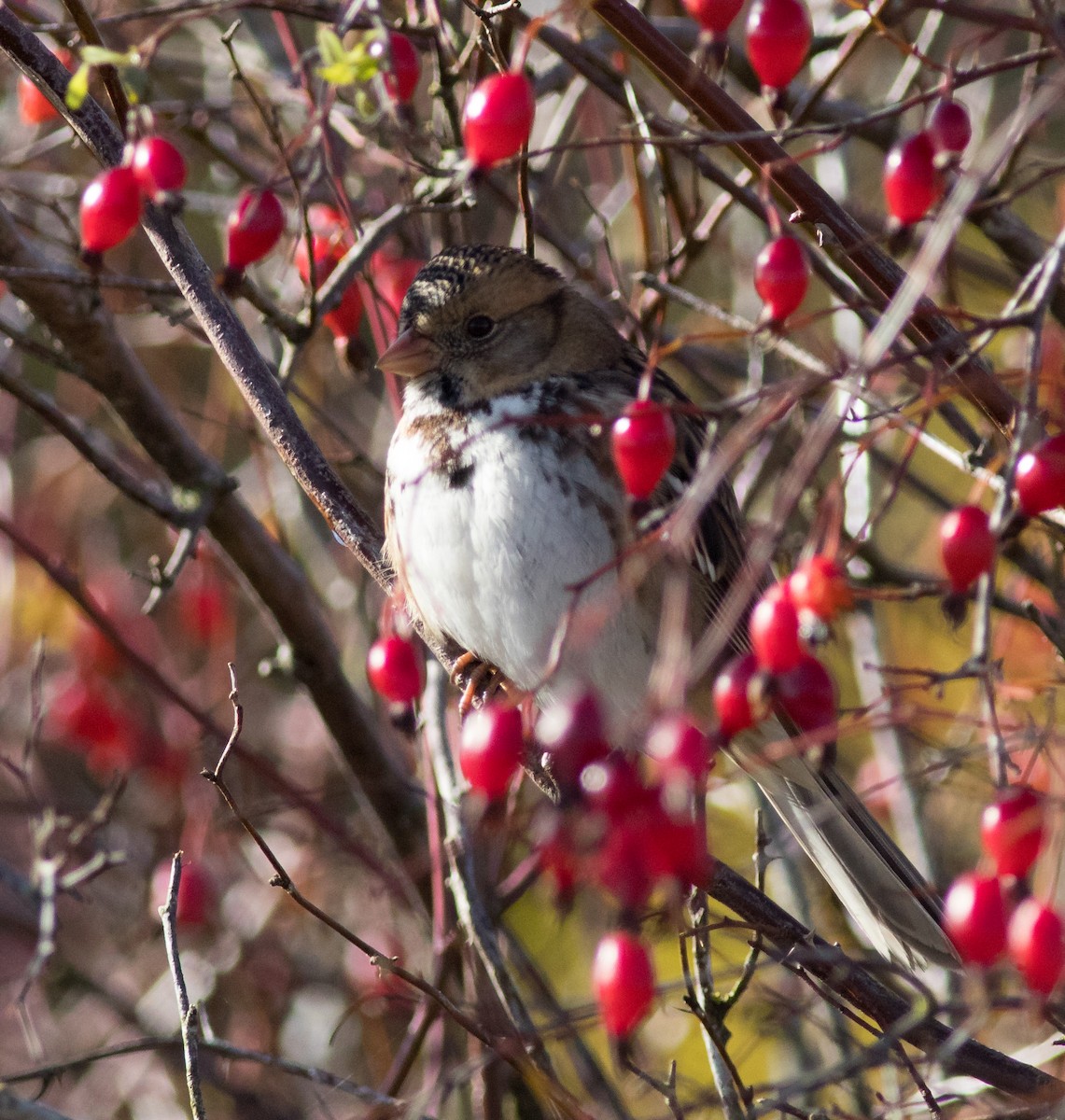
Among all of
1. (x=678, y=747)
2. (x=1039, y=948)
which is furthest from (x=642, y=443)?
(x=1039, y=948)

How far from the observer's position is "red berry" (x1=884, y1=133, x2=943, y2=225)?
1.57 meters

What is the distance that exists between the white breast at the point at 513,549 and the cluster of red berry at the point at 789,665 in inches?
40.6

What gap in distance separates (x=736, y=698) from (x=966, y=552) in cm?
26

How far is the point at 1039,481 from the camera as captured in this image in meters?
1.33

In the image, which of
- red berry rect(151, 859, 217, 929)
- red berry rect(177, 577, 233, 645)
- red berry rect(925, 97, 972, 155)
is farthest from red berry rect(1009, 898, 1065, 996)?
red berry rect(177, 577, 233, 645)

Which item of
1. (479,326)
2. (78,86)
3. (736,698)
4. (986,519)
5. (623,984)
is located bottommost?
(623,984)

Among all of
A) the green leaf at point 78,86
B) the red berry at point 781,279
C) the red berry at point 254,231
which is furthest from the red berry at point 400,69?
the red berry at point 781,279

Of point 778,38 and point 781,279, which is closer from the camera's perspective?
point 781,279

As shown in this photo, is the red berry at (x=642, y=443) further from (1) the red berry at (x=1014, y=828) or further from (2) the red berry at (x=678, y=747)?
(1) the red berry at (x=1014, y=828)

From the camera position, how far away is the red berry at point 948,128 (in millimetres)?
1606

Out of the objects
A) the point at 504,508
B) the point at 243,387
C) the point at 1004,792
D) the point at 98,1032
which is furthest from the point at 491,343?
the point at 98,1032

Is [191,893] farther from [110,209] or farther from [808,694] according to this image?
[808,694]

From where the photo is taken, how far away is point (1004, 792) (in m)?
1.28

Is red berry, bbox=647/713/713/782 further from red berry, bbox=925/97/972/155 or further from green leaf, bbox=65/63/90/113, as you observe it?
green leaf, bbox=65/63/90/113
